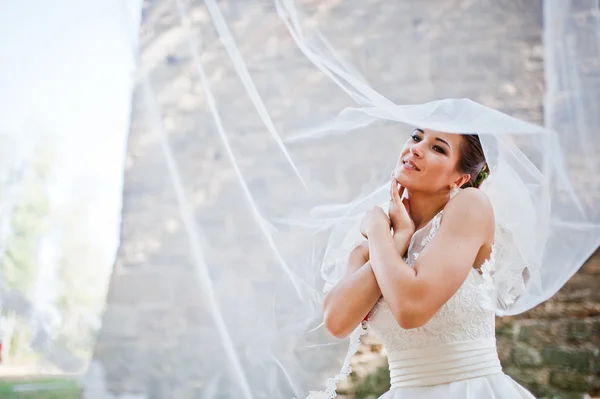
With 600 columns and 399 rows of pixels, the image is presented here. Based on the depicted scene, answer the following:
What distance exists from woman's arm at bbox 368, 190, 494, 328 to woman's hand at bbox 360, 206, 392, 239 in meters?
0.05

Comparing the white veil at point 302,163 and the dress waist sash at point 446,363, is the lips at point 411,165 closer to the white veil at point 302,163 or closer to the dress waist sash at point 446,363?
the white veil at point 302,163

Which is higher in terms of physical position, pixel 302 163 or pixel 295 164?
pixel 295 164

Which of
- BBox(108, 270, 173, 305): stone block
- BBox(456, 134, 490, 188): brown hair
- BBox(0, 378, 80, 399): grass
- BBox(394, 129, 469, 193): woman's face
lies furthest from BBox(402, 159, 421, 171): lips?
BBox(108, 270, 173, 305): stone block

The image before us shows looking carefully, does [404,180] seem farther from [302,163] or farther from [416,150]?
[302,163]

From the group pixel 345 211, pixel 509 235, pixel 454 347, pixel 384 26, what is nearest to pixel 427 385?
pixel 454 347

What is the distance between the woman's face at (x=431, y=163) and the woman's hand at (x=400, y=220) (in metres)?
0.03

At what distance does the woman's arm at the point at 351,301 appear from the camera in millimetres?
1394

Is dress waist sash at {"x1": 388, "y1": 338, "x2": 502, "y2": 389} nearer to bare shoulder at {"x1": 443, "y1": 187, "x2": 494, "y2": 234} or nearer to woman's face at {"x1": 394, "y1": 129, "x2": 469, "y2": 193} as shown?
bare shoulder at {"x1": 443, "y1": 187, "x2": 494, "y2": 234}

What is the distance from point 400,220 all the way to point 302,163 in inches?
41.4

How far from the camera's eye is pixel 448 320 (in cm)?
138

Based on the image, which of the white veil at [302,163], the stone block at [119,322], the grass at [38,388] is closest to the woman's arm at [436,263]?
the white veil at [302,163]

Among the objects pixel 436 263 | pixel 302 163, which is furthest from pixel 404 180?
pixel 302 163

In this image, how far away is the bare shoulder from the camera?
1.35 meters

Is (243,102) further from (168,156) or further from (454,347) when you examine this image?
(454,347)
